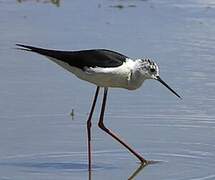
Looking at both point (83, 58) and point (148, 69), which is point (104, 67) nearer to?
point (83, 58)

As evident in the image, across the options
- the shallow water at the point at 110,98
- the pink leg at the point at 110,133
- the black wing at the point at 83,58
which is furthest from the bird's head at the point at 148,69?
the shallow water at the point at 110,98

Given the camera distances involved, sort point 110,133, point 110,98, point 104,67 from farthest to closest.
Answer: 1. point 110,98
2. point 110,133
3. point 104,67

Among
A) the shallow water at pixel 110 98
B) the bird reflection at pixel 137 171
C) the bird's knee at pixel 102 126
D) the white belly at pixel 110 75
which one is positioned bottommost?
the shallow water at pixel 110 98

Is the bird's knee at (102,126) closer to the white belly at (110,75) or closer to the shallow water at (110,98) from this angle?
the shallow water at (110,98)

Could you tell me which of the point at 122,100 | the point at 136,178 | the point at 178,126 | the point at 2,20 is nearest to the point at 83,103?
the point at 122,100

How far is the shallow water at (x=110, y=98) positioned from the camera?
21.2 feet

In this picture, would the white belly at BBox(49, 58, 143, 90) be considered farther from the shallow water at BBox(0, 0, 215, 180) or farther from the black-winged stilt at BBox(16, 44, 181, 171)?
the shallow water at BBox(0, 0, 215, 180)

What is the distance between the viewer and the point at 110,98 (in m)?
7.79

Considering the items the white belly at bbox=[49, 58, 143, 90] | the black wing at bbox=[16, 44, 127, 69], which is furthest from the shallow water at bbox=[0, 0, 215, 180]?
the black wing at bbox=[16, 44, 127, 69]

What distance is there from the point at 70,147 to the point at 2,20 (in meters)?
3.69

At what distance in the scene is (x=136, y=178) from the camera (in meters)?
6.25

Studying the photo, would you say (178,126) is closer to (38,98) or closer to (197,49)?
(38,98)

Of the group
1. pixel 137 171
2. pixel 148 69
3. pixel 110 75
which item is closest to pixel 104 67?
pixel 110 75

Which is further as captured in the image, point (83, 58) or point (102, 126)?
point (102, 126)
